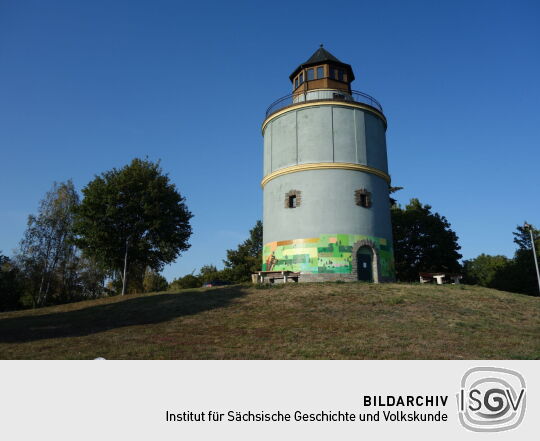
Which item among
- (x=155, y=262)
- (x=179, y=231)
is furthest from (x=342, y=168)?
(x=155, y=262)

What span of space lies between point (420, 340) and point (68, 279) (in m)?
41.7

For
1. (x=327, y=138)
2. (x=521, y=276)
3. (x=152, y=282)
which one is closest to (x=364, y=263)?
(x=327, y=138)

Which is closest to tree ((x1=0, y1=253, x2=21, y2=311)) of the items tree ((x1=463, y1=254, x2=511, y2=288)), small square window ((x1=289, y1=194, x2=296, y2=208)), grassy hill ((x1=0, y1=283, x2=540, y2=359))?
grassy hill ((x1=0, y1=283, x2=540, y2=359))

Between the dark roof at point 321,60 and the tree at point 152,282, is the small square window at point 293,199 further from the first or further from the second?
the tree at point 152,282

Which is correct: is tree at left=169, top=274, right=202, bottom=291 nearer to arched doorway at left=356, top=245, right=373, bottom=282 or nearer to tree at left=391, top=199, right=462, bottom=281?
tree at left=391, top=199, right=462, bottom=281

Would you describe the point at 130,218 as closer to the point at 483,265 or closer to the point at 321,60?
the point at 321,60

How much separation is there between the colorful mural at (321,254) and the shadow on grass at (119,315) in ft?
12.6

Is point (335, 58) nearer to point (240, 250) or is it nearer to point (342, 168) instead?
point (342, 168)

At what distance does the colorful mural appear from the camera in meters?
22.8

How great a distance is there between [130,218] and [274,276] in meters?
13.9

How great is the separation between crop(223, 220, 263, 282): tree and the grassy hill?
29969 mm

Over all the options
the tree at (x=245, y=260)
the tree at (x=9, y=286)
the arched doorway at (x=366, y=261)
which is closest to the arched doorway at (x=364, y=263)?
the arched doorway at (x=366, y=261)

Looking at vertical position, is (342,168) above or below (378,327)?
above

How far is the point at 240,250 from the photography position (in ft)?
180
